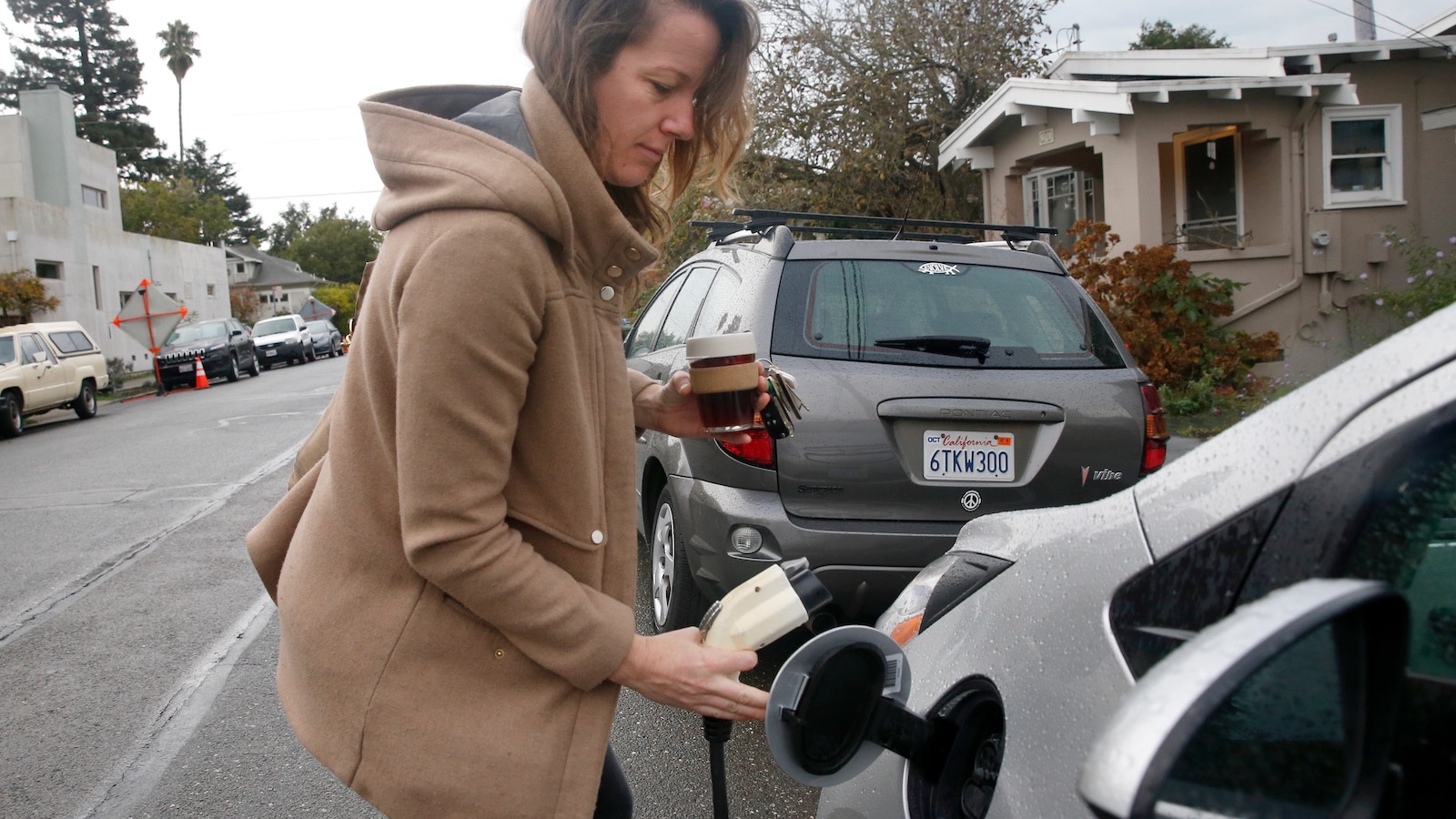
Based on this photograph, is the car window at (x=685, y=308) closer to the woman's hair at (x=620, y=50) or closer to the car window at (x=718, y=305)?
the car window at (x=718, y=305)

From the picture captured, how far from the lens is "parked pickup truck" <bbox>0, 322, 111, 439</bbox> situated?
701 inches

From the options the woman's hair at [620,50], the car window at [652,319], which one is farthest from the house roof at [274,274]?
the woman's hair at [620,50]

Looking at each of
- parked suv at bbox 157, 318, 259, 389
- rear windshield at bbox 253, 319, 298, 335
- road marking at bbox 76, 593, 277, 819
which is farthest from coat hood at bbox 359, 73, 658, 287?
rear windshield at bbox 253, 319, 298, 335

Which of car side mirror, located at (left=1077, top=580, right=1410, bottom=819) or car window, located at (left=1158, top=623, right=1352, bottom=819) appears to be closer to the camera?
car side mirror, located at (left=1077, top=580, right=1410, bottom=819)

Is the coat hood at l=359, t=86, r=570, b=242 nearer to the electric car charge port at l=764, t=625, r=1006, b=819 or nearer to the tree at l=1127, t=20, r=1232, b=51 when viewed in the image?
the electric car charge port at l=764, t=625, r=1006, b=819

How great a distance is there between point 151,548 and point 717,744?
7.15m

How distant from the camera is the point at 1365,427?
106 centimetres

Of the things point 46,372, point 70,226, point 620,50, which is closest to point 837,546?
point 620,50

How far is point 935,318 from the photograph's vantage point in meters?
4.23

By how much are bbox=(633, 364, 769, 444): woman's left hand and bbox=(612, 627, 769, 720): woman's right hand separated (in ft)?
2.45

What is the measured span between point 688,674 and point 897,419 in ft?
8.52

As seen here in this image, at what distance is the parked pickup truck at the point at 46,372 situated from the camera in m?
17.8

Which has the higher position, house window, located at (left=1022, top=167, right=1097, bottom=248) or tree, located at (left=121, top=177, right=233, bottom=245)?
tree, located at (left=121, top=177, right=233, bottom=245)

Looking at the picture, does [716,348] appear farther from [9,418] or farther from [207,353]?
[207,353]
